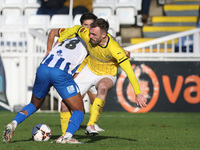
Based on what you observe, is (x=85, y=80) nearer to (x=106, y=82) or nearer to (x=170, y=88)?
(x=106, y=82)

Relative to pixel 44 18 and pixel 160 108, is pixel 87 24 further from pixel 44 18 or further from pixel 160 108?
pixel 44 18

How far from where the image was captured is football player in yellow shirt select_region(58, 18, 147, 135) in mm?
5973

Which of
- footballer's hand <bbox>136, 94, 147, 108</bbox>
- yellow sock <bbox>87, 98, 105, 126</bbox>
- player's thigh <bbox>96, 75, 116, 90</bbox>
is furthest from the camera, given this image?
player's thigh <bbox>96, 75, 116, 90</bbox>

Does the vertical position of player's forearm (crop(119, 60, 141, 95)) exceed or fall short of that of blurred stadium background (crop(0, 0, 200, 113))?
it exceeds it

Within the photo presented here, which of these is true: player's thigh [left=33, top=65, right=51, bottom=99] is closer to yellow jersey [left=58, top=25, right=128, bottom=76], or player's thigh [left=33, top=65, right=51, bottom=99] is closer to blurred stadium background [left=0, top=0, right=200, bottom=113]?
yellow jersey [left=58, top=25, right=128, bottom=76]

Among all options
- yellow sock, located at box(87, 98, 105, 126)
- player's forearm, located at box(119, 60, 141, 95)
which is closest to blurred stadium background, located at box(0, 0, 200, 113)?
yellow sock, located at box(87, 98, 105, 126)

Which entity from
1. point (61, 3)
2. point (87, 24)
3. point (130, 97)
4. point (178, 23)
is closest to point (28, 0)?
point (61, 3)

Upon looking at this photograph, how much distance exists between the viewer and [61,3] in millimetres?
20516

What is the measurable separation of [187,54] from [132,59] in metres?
1.51

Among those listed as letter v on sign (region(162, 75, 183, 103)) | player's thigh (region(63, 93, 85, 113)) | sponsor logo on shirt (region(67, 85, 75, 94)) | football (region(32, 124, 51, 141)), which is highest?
sponsor logo on shirt (region(67, 85, 75, 94))

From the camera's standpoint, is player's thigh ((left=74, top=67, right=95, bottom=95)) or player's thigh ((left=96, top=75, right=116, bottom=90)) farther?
player's thigh ((left=74, top=67, right=95, bottom=95))

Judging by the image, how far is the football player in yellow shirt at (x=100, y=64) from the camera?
5.97m

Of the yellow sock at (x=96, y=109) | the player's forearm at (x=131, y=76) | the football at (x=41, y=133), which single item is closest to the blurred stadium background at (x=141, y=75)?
the yellow sock at (x=96, y=109)

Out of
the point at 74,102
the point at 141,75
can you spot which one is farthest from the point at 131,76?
the point at 141,75
